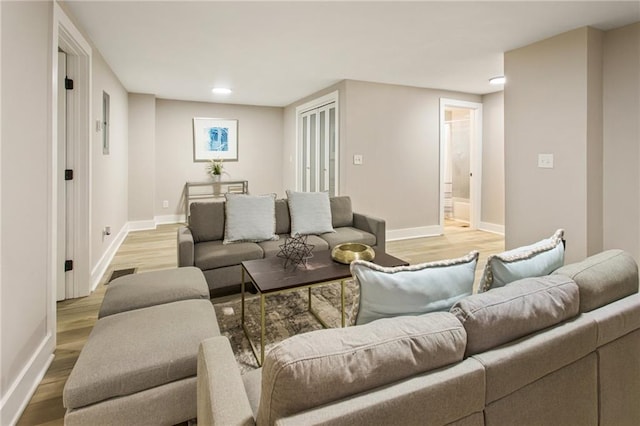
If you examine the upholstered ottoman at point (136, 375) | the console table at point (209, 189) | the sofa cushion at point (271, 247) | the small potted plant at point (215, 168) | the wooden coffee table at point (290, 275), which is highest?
the small potted plant at point (215, 168)

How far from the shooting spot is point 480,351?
1.03 meters

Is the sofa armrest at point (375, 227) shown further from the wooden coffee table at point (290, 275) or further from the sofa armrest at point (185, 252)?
the sofa armrest at point (185, 252)

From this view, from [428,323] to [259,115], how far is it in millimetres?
7100

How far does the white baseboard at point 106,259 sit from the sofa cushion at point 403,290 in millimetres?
3118

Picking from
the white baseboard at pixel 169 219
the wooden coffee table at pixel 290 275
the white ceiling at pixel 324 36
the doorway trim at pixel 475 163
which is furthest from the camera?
the white baseboard at pixel 169 219

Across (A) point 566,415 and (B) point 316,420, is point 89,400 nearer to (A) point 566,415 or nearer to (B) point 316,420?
(B) point 316,420

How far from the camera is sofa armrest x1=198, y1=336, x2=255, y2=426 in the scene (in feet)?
Answer: 2.74

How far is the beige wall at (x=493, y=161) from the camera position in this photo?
582cm

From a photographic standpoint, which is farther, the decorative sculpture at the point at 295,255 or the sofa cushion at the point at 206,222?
the sofa cushion at the point at 206,222

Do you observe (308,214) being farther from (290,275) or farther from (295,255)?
(290,275)

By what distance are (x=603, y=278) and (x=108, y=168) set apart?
4686mm

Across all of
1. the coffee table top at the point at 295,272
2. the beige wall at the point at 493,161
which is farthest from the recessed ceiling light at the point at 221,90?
the beige wall at the point at 493,161

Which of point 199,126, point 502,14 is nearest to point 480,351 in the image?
point 502,14

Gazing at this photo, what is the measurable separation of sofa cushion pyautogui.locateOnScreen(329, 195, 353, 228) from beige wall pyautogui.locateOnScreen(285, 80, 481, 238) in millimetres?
937
